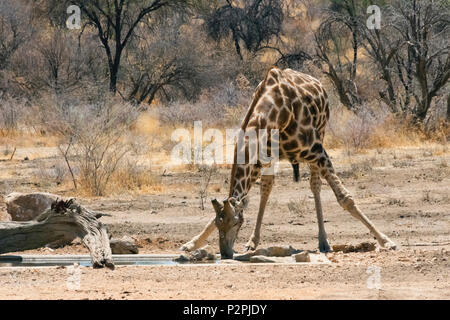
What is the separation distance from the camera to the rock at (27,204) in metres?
10.9

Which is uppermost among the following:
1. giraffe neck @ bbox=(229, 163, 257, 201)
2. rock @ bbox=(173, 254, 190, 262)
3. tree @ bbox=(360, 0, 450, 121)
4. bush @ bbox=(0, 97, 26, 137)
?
tree @ bbox=(360, 0, 450, 121)

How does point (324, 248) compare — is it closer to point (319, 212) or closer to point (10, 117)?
point (319, 212)

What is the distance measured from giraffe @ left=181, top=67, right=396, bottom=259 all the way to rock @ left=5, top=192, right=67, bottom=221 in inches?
98.3

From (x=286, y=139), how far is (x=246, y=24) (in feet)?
81.2

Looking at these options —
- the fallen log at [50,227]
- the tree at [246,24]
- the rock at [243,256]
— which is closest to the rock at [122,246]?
the fallen log at [50,227]

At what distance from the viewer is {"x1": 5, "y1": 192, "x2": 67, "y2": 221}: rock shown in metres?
10.9

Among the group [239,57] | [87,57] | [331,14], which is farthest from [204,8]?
[331,14]

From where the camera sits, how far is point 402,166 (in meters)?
16.6

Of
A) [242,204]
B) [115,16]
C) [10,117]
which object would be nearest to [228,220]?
[242,204]

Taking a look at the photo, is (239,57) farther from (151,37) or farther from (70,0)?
(70,0)

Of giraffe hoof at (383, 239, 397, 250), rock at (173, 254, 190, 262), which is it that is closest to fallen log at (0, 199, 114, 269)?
rock at (173, 254, 190, 262)

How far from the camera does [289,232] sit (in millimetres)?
11438

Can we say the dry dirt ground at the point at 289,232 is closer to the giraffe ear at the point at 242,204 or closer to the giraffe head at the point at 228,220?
the giraffe head at the point at 228,220

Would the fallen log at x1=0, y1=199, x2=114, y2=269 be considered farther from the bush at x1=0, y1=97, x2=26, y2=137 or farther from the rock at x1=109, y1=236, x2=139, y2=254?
the bush at x1=0, y1=97, x2=26, y2=137
